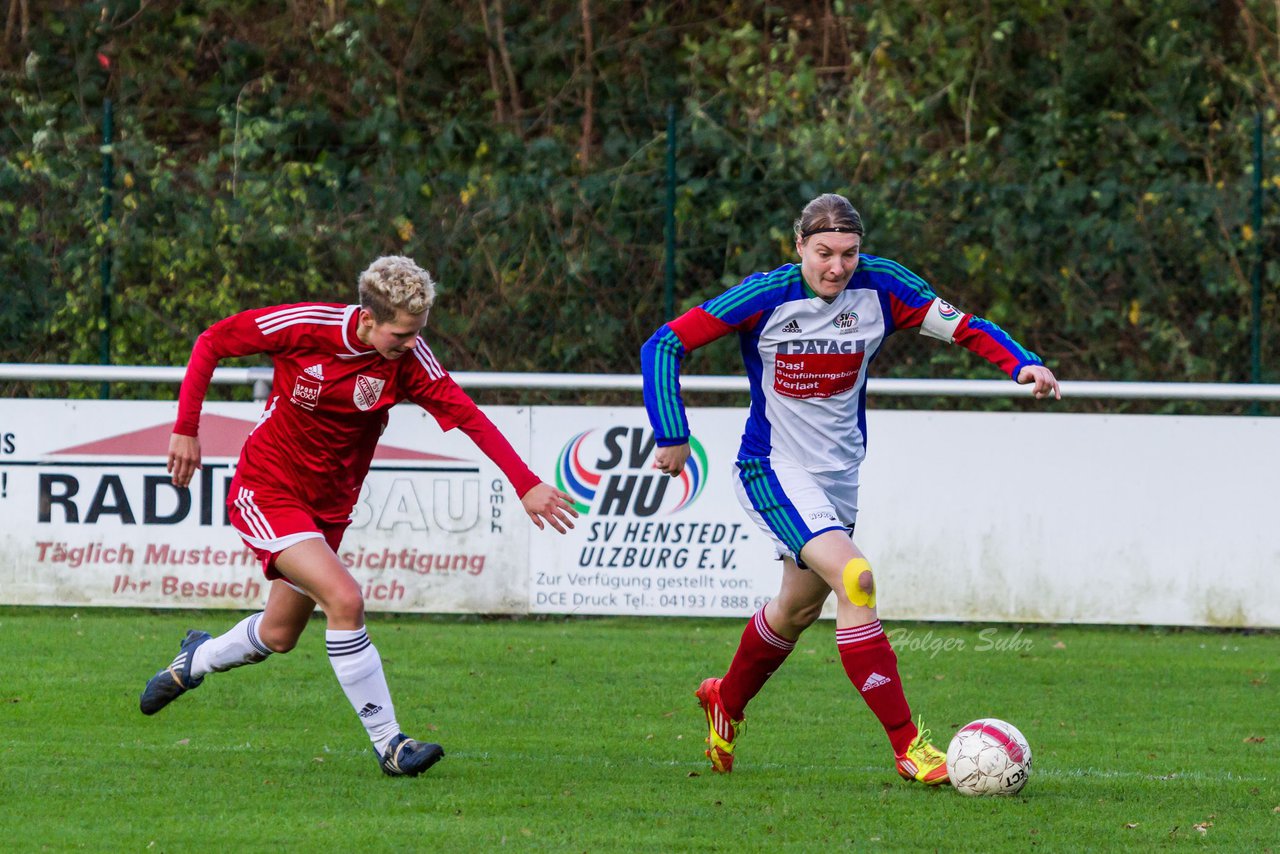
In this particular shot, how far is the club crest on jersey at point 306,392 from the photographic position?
5.86 meters

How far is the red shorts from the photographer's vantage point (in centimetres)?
581

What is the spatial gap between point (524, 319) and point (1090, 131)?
488cm

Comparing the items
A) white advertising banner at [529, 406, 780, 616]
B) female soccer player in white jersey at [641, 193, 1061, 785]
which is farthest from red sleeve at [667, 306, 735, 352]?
white advertising banner at [529, 406, 780, 616]

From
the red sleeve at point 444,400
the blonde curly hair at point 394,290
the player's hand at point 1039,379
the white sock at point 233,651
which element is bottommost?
the white sock at point 233,651

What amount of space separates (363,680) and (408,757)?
288 mm

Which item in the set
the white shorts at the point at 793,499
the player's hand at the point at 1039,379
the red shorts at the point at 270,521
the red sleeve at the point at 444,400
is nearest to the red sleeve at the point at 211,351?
the red shorts at the point at 270,521

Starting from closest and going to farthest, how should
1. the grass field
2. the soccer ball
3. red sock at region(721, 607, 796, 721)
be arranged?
1. the grass field
2. the soccer ball
3. red sock at region(721, 607, 796, 721)

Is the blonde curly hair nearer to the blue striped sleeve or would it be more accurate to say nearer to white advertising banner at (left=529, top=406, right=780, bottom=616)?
the blue striped sleeve

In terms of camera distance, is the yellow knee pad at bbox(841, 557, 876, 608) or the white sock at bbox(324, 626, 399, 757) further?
the white sock at bbox(324, 626, 399, 757)

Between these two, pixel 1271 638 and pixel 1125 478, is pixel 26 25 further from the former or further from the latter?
pixel 1271 638

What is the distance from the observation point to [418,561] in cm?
989

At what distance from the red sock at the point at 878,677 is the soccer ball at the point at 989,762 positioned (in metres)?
0.20

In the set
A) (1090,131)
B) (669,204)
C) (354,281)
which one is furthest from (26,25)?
(1090,131)

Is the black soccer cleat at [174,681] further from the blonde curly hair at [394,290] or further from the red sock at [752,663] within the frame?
the red sock at [752,663]
